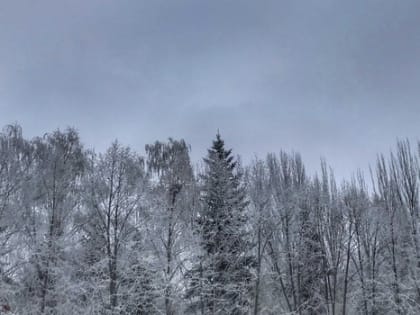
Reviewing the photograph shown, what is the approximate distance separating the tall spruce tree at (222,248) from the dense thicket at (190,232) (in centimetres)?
7

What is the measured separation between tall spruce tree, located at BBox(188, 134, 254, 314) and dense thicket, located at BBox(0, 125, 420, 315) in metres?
0.07

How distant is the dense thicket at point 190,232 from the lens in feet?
51.5

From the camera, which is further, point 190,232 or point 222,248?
point 222,248

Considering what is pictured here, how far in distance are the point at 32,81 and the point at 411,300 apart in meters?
20.4

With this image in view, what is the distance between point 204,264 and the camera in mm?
19484

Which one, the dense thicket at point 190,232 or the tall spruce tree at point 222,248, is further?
the tall spruce tree at point 222,248

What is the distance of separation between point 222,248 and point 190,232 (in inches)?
115

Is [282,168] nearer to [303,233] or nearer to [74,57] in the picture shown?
[303,233]

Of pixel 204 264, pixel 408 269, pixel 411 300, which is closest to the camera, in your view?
pixel 204 264

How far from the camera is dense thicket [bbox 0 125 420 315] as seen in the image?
15.7m

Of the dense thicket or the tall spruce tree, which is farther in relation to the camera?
the tall spruce tree

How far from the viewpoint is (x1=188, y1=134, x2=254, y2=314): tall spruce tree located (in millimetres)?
19172

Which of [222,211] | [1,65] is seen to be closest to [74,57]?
[1,65]

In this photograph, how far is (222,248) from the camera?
20.7m
